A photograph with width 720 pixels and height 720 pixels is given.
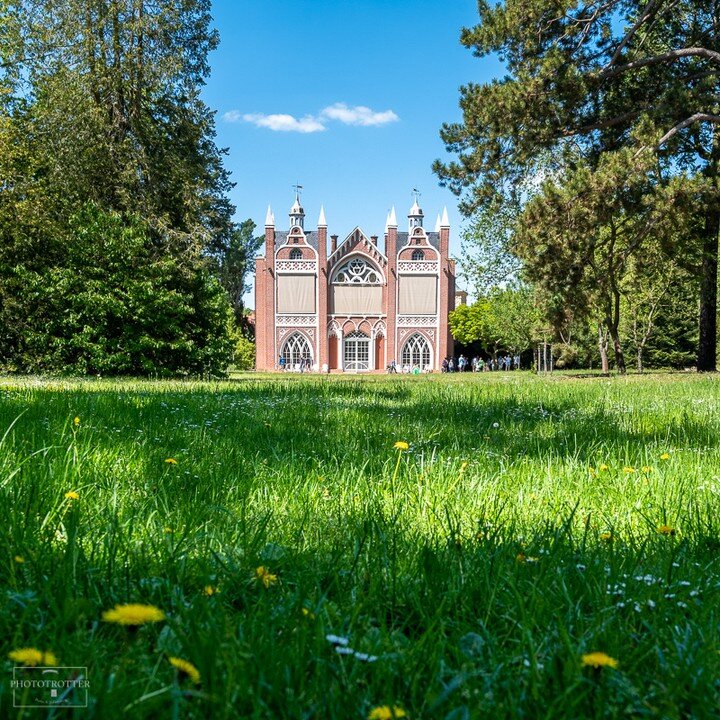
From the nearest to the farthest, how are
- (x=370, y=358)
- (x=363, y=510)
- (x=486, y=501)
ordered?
1. (x=363, y=510)
2. (x=486, y=501)
3. (x=370, y=358)

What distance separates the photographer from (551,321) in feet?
62.0

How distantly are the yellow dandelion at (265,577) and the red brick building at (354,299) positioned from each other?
56189mm

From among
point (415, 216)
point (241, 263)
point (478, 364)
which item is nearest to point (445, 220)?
point (415, 216)

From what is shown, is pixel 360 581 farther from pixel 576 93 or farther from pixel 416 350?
pixel 416 350

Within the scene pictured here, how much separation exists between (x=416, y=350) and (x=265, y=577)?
57.1 metres

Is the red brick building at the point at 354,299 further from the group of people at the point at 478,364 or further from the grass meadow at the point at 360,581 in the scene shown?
the grass meadow at the point at 360,581

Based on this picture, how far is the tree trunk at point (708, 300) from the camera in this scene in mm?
18438

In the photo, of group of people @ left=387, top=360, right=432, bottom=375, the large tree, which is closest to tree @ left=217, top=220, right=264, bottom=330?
group of people @ left=387, top=360, right=432, bottom=375

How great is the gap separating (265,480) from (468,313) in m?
58.3

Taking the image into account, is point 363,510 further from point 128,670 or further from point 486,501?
point 128,670

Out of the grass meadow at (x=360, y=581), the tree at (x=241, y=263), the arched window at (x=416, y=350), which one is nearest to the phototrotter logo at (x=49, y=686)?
the grass meadow at (x=360, y=581)

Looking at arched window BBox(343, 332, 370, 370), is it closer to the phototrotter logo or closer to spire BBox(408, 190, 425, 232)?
spire BBox(408, 190, 425, 232)

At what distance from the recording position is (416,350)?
191 ft

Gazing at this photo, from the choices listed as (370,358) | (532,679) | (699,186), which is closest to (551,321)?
(699,186)
